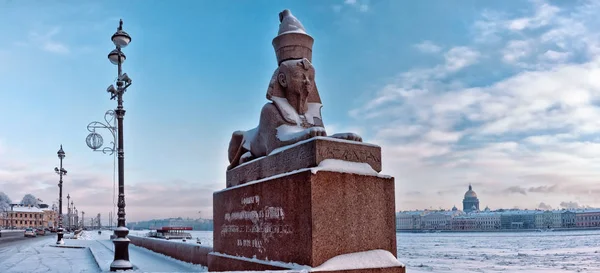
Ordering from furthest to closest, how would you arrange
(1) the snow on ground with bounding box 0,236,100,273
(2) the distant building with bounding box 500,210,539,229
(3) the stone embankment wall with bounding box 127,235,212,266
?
(2) the distant building with bounding box 500,210,539,229 → (1) the snow on ground with bounding box 0,236,100,273 → (3) the stone embankment wall with bounding box 127,235,212,266

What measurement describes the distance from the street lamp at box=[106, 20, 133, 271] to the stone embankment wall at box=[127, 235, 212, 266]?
50.9 inches

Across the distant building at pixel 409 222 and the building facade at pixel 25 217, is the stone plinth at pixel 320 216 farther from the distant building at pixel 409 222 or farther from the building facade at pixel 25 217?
the distant building at pixel 409 222

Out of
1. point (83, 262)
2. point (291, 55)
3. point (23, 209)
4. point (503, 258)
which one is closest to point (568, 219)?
point (503, 258)

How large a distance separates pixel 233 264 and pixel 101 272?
5.59m

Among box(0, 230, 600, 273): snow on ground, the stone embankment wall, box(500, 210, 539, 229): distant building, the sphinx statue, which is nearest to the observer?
the sphinx statue

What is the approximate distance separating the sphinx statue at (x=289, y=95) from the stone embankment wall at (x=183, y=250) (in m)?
4.09

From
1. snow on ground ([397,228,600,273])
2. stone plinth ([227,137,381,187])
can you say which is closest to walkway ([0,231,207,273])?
stone plinth ([227,137,381,187])

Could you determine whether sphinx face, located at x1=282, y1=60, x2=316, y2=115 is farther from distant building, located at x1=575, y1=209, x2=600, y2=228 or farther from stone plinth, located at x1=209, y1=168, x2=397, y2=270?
distant building, located at x1=575, y1=209, x2=600, y2=228

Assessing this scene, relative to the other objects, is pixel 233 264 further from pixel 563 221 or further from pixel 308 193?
pixel 563 221

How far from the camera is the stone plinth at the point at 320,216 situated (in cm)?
496

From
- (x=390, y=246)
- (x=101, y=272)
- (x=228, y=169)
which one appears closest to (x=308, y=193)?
(x=390, y=246)

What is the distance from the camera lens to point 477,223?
137625mm

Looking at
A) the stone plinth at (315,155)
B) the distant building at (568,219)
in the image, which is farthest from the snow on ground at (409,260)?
the distant building at (568,219)

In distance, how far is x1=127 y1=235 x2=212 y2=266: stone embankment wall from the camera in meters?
10.3
